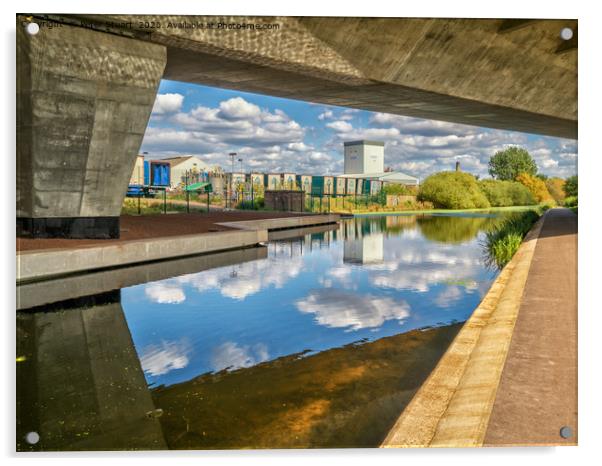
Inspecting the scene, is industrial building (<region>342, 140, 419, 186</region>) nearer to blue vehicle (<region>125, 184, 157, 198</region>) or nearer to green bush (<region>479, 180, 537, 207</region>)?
green bush (<region>479, 180, 537, 207</region>)

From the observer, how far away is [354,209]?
103ft

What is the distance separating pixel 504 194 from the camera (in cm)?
1512

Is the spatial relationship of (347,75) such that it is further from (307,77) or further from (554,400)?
(554,400)

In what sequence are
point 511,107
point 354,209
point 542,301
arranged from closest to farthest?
point 542,301 → point 511,107 → point 354,209

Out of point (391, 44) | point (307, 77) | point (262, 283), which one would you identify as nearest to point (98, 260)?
point (262, 283)

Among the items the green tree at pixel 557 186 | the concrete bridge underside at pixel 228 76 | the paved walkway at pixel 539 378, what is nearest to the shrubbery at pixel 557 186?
the green tree at pixel 557 186

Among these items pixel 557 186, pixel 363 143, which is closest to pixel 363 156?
pixel 363 143

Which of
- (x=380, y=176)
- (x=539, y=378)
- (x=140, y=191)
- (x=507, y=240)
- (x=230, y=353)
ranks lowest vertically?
(x=230, y=353)

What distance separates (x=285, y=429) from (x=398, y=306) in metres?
4.48

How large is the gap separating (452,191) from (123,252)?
17.4 metres

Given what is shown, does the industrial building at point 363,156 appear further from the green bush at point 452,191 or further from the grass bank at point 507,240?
the green bush at point 452,191

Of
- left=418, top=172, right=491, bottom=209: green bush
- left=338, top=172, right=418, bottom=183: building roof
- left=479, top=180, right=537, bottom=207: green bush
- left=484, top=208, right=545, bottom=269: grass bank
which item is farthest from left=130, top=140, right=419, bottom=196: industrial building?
left=484, top=208, right=545, bottom=269: grass bank

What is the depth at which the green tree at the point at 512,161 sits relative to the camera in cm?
794

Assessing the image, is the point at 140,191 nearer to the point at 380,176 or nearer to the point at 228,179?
the point at 228,179
